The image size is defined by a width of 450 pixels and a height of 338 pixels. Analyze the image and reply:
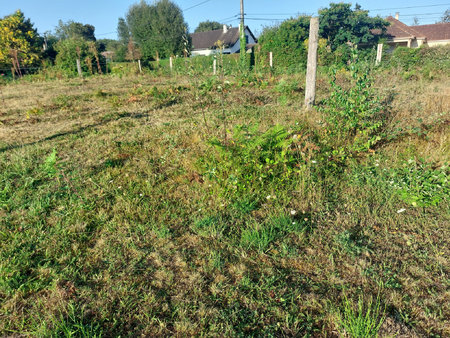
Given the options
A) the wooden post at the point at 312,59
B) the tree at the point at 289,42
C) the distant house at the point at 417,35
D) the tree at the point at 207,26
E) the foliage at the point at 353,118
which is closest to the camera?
the foliage at the point at 353,118

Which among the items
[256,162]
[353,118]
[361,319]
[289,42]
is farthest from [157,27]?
[361,319]

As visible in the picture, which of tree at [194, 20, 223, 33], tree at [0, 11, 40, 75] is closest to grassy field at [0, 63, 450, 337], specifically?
tree at [0, 11, 40, 75]

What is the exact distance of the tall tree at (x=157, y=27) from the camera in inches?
1223

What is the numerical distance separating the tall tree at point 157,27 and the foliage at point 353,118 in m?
29.8

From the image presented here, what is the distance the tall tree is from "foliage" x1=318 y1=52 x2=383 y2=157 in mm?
29770

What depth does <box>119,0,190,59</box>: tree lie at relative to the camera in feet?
102

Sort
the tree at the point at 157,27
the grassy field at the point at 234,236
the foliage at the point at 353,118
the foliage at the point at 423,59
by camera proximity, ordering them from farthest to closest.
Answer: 1. the tree at the point at 157,27
2. the foliage at the point at 423,59
3. the foliage at the point at 353,118
4. the grassy field at the point at 234,236

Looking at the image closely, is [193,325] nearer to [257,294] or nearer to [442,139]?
[257,294]

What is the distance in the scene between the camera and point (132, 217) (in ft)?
9.00

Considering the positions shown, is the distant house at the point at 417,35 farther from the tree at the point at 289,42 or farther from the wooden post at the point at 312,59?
the wooden post at the point at 312,59

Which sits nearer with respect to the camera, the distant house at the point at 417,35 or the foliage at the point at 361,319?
the foliage at the point at 361,319

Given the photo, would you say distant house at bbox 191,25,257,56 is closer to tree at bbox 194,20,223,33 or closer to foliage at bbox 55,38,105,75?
foliage at bbox 55,38,105,75

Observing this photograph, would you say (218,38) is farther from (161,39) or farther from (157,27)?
(161,39)

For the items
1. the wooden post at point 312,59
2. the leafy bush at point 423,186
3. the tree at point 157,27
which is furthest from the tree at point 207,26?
the leafy bush at point 423,186
